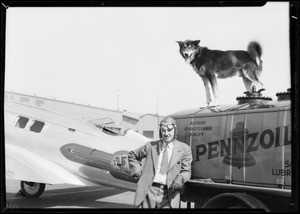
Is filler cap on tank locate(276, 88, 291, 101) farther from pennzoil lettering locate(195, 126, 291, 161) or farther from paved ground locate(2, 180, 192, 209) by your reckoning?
paved ground locate(2, 180, 192, 209)

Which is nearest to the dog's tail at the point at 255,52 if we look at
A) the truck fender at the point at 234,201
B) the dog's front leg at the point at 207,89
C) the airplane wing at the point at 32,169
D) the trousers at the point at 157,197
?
the dog's front leg at the point at 207,89

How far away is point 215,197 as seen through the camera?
403cm

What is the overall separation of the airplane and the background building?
5.1 inches

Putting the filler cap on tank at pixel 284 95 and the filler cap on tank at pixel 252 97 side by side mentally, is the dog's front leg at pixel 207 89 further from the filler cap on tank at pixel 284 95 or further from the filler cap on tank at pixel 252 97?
the filler cap on tank at pixel 284 95

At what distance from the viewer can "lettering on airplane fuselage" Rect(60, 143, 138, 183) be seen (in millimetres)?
5293

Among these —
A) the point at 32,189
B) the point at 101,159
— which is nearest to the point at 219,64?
the point at 101,159

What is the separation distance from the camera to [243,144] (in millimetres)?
3998

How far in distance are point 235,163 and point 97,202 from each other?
2.08m

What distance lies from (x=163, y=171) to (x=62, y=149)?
177cm

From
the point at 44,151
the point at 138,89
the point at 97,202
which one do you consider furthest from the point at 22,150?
the point at 138,89

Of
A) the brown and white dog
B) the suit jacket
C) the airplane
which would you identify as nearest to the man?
the suit jacket

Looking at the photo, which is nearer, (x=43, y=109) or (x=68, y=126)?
(x=43, y=109)
